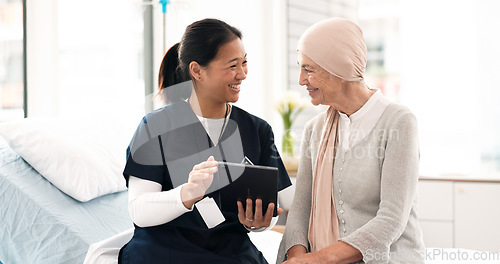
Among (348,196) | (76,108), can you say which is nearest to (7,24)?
(76,108)

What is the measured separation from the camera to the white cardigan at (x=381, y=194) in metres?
1.36

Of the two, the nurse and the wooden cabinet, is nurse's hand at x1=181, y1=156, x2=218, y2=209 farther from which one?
the wooden cabinet

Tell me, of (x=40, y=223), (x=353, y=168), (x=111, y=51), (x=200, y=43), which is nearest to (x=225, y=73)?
(x=200, y=43)

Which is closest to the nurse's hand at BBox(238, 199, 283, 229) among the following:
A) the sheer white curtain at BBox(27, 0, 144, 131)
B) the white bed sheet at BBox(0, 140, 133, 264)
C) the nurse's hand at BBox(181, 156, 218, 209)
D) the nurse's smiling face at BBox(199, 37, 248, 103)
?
the nurse's hand at BBox(181, 156, 218, 209)

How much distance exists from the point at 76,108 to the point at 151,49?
2.69ft

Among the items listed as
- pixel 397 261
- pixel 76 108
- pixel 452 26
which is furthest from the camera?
pixel 452 26

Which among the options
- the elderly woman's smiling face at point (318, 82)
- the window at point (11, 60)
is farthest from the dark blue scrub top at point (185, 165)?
the window at point (11, 60)

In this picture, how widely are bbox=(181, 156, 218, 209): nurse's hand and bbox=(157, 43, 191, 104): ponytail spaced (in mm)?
369

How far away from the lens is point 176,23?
3.28 metres

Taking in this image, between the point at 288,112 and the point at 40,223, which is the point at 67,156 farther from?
the point at 288,112

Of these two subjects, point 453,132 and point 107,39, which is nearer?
point 107,39

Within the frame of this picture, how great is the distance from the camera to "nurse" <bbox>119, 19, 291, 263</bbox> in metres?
1.42

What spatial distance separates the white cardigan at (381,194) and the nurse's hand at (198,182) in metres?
0.34

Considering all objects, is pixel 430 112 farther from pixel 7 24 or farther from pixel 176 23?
pixel 7 24
